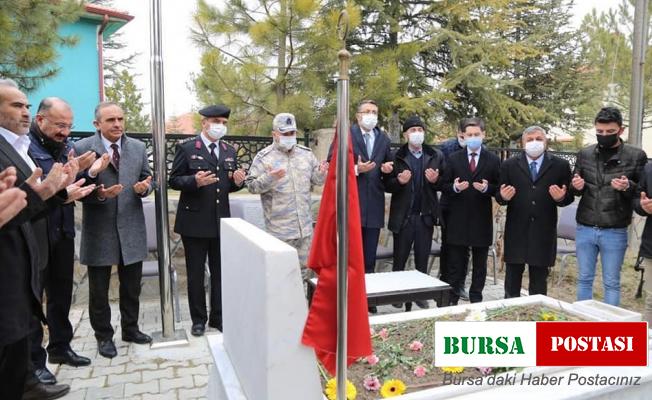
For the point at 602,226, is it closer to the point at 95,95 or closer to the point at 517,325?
the point at 517,325

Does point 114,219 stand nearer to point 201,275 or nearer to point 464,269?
point 201,275

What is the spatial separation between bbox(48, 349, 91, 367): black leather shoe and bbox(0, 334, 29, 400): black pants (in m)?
1.35

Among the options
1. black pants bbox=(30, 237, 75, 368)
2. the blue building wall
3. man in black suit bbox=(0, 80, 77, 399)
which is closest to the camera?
man in black suit bbox=(0, 80, 77, 399)

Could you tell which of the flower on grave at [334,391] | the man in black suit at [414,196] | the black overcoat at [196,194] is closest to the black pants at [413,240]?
the man in black suit at [414,196]

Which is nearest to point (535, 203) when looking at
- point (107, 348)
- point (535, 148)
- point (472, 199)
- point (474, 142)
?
point (535, 148)

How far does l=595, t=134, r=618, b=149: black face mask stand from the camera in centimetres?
395

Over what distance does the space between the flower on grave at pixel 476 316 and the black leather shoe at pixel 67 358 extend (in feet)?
9.06

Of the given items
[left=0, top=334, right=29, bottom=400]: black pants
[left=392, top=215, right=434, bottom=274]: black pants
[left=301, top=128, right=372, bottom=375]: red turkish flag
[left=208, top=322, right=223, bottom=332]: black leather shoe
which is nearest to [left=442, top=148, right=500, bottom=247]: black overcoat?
[left=392, top=215, right=434, bottom=274]: black pants

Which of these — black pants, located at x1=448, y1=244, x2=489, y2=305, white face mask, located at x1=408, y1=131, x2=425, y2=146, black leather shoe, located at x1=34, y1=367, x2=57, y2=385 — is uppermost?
white face mask, located at x1=408, y1=131, x2=425, y2=146

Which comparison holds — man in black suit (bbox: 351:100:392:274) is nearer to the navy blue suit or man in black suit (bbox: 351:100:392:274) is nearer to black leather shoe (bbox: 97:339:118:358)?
the navy blue suit

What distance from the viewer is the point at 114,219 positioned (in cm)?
387

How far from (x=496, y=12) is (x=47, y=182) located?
12236mm

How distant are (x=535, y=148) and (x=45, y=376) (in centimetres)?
415

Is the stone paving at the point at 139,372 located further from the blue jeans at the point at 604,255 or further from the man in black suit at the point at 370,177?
the blue jeans at the point at 604,255
